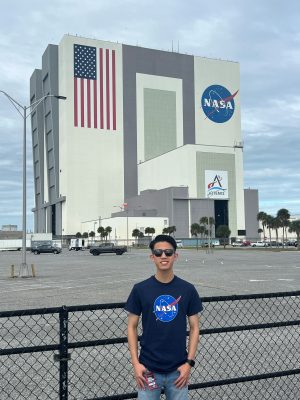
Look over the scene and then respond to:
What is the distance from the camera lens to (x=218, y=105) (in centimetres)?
14862

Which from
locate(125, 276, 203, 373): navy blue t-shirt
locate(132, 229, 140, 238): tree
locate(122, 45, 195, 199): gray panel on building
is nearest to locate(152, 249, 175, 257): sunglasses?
locate(125, 276, 203, 373): navy blue t-shirt

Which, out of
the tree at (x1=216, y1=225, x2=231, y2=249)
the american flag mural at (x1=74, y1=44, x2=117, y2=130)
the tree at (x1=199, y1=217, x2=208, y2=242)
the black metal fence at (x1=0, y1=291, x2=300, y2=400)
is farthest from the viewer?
the american flag mural at (x1=74, y1=44, x2=117, y2=130)

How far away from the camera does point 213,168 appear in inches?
5148

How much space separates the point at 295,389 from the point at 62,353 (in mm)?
3274

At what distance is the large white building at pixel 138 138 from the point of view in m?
131

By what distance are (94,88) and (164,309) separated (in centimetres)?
13202

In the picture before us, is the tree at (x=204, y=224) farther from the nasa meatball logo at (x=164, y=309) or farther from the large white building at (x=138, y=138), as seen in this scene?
the nasa meatball logo at (x=164, y=309)

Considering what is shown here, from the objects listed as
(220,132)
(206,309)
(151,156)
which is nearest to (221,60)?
(220,132)

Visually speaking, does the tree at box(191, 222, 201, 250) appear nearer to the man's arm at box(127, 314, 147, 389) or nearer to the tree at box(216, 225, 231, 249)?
the tree at box(216, 225, 231, 249)

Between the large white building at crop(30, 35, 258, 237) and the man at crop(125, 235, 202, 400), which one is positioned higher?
the large white building at crop(30, 35, 258, 237)

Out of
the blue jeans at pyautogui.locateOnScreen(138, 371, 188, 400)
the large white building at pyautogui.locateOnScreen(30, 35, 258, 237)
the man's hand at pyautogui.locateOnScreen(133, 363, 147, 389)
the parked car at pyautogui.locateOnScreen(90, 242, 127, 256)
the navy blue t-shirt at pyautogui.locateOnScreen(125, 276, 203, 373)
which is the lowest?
the parked car at pyautogui.locateOnScreen(90, 242, 127, 256)

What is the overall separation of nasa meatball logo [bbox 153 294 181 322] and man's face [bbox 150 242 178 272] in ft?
0.75

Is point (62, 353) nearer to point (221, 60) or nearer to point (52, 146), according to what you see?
point (52, 146)

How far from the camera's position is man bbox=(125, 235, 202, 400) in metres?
3.69
